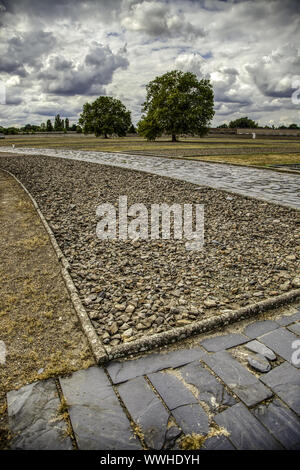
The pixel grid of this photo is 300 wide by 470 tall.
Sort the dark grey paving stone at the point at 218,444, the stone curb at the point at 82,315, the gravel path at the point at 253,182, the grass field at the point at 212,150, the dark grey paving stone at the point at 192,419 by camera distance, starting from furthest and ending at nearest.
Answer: the grass field at the point at 212,150, the gravel path at the point at 253,182, the stone curb at the point at 82,315, the dark grey paving stone at the point at 192,419, the dark grey paving stone at the point at 218,444

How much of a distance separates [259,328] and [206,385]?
1.04 m

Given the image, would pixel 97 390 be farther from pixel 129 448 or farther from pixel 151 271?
pixel 151 271

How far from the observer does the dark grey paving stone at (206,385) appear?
2.22 m

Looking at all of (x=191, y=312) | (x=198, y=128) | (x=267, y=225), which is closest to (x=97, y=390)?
(x=191, y=312)

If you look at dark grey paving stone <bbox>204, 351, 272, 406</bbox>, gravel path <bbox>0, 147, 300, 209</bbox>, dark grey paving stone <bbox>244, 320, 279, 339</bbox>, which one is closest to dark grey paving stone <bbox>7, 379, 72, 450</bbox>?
dark grey paving stone <bbox>204, 351, 272, 406</bbox>

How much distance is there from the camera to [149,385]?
2.38 metres

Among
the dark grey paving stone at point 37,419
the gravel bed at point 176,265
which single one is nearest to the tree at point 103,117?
the gravel bed at point 176,265

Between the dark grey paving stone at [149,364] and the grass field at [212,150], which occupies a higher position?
the grass field at [212,150]

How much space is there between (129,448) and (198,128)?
4427 cm

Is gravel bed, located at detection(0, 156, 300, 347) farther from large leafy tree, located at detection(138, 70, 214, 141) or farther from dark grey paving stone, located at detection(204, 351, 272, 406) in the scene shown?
large leafy tree, located at detection(138, 70, 214, 141)

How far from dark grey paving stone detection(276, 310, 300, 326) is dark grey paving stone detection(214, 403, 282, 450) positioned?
1291 millimetres

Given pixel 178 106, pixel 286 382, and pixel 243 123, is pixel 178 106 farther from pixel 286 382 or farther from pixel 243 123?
pixel 243 123

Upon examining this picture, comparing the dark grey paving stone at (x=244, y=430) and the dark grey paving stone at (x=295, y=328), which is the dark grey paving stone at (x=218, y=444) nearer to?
the dark grey paving stone at (x=244, y=430)

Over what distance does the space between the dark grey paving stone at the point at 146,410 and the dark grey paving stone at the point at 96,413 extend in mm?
73
